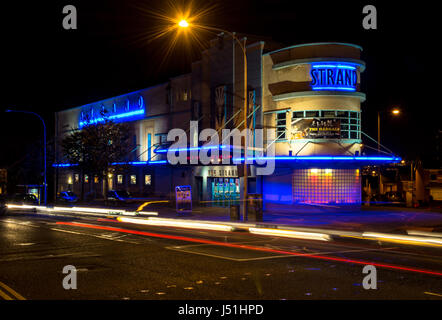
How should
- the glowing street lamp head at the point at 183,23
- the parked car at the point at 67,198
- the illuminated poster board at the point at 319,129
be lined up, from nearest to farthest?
the glowing street lamp head at the point at 183,23 → the illuminated poster board at the point at 319,129 → the parked car at the point at 67,198

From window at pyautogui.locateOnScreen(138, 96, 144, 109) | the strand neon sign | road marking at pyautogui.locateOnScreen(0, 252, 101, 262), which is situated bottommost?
road marking at pyautogui.locateOnScreen(0, 252, 101, 262)

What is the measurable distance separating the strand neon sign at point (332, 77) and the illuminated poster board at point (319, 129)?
229cm

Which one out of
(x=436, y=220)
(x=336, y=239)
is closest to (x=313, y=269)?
(x=336, y=239)

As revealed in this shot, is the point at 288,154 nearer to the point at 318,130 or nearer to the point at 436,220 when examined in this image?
the point at 318,130

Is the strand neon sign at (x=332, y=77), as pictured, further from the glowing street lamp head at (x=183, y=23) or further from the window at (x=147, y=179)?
the window at (x=147, y=179)

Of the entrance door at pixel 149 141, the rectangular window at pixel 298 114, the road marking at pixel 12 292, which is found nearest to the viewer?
the road marking at pixel 12 292

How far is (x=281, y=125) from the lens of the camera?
33.6 meters

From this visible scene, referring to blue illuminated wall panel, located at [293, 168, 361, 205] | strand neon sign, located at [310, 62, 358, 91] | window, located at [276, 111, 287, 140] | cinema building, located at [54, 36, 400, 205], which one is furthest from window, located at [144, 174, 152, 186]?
strand neon sign, located at [310, 62, 358, 91]

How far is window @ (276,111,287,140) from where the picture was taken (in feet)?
109

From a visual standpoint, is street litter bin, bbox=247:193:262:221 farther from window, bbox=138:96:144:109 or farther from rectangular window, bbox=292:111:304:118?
window, bbox=138:96:144:109

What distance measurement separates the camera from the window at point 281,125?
109ft

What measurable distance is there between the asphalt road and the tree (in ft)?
88.3

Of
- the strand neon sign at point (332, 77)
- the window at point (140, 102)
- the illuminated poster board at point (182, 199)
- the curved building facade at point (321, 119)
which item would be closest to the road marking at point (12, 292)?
the illuminated poster board at point (182, 199)

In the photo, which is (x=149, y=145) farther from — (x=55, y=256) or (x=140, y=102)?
(x=55, y=256)
